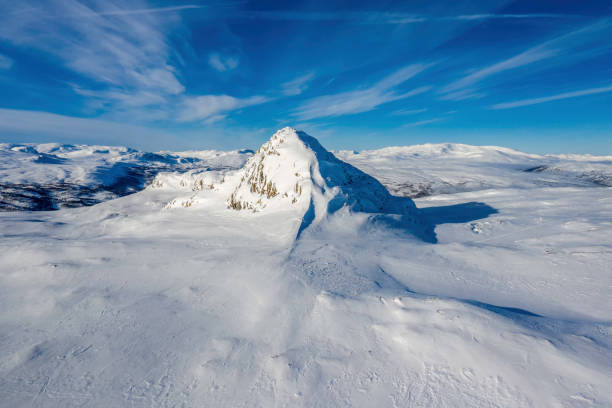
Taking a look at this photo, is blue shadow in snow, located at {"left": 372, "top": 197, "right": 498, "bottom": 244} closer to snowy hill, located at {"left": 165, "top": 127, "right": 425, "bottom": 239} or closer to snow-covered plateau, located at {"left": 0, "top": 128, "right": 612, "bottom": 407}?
snow-covered plateau, located at {"left": 0, "top": 128, "right": 612, "bottom": 407}

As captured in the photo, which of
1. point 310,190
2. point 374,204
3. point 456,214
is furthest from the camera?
point 456,214

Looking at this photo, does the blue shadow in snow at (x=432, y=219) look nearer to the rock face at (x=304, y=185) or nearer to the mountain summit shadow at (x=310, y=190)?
the mountain summit shadow at (x=310, y=190)

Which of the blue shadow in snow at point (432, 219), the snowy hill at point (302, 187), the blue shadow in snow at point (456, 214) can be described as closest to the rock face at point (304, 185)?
the snowy hill at point (302, 187)

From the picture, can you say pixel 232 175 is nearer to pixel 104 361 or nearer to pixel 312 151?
pixel 312 151

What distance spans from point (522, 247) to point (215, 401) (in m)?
9.51

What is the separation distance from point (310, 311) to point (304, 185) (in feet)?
21.2

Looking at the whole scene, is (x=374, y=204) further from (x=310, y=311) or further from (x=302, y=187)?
(x=310, y=311)

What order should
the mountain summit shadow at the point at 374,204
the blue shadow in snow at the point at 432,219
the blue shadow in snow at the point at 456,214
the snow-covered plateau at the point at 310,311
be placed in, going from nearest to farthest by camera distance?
the snow-covered plateau at the point at 310,311
the blue shadow in snow at the point at 432,219
the mountain summit shadow at the point at 374,204
the blue shadow in snow at the point at 456,214

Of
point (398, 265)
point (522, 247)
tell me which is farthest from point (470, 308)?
point (522, 247)

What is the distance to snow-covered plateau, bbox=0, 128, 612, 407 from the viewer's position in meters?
3.45

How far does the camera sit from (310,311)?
504cm

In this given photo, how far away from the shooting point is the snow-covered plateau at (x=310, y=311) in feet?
11.3

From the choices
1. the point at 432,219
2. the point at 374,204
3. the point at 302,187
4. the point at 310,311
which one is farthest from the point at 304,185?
the point at 432,219

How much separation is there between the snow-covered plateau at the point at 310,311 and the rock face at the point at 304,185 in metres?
0.11
